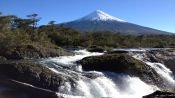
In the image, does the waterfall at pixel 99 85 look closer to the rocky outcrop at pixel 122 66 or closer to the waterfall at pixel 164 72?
the rocky outcrop at pixel 122 66

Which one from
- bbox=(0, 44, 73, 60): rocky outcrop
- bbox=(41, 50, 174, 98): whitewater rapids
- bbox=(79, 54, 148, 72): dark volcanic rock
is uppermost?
bbox=(0, 44, 73, 60): rocky outcrop

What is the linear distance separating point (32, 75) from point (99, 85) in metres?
4.31

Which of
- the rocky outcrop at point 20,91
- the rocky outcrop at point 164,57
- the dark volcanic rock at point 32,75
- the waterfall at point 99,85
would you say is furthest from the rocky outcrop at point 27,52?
the rocky outcrop at point 20,91

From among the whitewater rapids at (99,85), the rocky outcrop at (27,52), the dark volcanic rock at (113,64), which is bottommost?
the whitewater rapids at (99,85)

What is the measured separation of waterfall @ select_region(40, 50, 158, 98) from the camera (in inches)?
870

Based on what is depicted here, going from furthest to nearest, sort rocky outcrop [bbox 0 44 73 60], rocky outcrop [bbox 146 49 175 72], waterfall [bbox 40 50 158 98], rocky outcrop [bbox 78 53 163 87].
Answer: rocky outcrop [bbox 146 49 175 72] → rocky outcrop [bbox 0 44 73 60] → rocky outcrop [bbox 78 53 163 87] → waterfall [bbox 40 50 158 98]

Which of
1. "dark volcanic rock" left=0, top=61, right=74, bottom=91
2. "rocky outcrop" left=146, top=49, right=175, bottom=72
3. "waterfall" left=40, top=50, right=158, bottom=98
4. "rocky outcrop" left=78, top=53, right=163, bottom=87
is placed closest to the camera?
"dark volcanic rock" left=0, top=61, right=74, bottom=91

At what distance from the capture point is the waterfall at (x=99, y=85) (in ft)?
72.5

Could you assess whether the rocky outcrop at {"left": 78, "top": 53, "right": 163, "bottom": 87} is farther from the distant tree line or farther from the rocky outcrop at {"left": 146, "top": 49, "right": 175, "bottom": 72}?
the distant tree line

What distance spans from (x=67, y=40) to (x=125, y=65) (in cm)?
4343

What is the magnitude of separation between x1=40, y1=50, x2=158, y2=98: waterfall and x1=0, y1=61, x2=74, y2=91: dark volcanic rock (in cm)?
50

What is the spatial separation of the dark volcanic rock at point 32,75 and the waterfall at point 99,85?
50 cm

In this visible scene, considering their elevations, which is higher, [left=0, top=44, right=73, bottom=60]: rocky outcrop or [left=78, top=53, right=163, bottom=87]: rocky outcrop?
[left=0, top=44, right=73, bottom=60]: rocky outcrop

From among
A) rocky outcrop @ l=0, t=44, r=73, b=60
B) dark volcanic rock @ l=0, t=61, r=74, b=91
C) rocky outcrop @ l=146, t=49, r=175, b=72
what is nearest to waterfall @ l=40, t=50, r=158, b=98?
dark volcanic rock @ l=0, t=61, r=74, b=91
